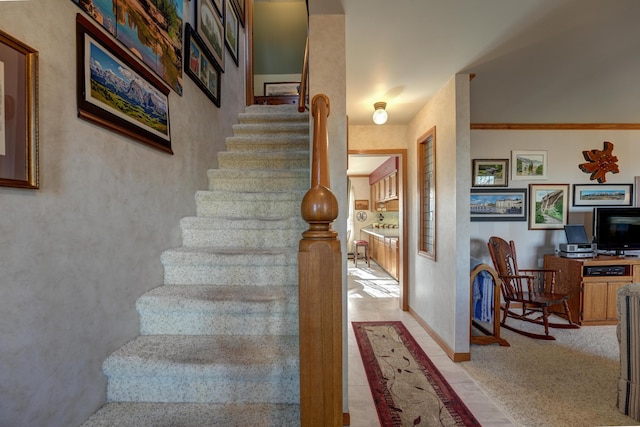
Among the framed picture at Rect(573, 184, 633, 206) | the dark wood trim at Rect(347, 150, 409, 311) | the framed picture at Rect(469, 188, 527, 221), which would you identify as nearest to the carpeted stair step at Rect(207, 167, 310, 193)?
the dark wood trim at Rect(347, 150, 409, 311)

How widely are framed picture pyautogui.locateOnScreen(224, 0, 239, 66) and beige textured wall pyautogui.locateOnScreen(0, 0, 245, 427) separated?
5.93 ft

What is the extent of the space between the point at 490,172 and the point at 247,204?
3.46m

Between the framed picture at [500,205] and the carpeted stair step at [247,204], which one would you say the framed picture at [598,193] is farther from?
the carpeted stair step at [247,204]

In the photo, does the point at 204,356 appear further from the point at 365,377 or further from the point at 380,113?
the point at 380,113

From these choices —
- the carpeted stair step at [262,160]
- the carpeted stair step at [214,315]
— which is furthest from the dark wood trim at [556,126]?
the carpeted stair step at [214,315]

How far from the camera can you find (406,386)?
1992mm

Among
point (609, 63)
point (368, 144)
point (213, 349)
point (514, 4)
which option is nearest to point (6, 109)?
point (213, 349)

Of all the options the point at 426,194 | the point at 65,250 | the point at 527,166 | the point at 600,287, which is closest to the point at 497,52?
the point at 426,194

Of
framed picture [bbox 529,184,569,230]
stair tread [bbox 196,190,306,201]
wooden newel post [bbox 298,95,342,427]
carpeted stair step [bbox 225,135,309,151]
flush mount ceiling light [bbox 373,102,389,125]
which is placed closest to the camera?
wooden newel post [bbox 298,95,342,427]

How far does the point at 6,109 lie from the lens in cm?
81

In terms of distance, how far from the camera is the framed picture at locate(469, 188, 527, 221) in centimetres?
372

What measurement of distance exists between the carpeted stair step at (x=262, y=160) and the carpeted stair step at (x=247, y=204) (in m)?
0.43

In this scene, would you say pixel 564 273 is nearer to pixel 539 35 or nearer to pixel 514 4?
pixel 539 35

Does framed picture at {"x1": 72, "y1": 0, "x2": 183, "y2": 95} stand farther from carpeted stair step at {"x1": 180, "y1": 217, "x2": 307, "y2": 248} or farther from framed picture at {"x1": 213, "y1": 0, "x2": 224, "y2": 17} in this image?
carpeted stair step at {"x1": 180, "y1": 217, "x2": 307, "y2": 248}
